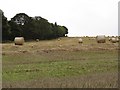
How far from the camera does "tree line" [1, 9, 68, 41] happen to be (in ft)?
227

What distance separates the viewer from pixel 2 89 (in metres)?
9.68

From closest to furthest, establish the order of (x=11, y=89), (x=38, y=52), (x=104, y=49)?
1. (x=11, y=89)
2. (x=38, y=52)
3. (x=104, y=49)

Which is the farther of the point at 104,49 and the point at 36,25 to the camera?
the point at 36,25

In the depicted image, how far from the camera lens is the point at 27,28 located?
72.7m

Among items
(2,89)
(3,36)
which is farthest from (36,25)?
(2,89)

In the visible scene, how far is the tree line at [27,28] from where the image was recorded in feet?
227

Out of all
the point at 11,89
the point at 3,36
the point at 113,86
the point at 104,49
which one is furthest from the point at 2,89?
the point at 3,36

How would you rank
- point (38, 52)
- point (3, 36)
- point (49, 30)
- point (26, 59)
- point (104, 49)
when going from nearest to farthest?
point (26, 59), point (38, 52), point (104, 49), point (3, 36), point (49, 30)

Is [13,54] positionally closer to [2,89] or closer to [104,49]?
[104,49]

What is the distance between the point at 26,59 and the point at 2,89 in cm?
2109

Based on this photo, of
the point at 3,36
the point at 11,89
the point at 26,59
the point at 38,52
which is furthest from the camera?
the point at 3,36

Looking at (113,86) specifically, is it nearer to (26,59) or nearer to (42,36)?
(26,59)

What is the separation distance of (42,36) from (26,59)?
42.4 meters

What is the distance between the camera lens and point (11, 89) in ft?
30.6
